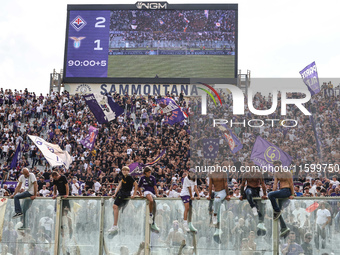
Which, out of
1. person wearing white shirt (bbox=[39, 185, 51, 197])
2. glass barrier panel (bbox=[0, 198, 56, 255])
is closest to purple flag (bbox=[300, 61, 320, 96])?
person wearing white shirt (bbox=[39, 185, 51, 197])

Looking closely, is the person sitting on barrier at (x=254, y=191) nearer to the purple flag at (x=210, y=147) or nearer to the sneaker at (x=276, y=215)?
the sneaker at (x=276, y=215)

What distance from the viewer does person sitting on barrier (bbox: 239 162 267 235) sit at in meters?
16.5

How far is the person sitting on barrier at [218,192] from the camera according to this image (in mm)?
16734

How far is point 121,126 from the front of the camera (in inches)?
1527

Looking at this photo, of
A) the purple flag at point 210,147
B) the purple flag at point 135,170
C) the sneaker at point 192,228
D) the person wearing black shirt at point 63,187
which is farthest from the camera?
the purple flag at point 210,147

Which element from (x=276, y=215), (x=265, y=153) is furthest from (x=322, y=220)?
(x=265, y=153)

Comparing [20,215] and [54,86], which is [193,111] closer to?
[54,86]

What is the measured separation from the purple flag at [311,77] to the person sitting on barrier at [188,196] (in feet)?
57.6

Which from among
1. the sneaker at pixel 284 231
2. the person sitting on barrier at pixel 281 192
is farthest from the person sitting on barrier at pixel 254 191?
the sneaker at pixel 284 231

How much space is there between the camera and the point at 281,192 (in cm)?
1633

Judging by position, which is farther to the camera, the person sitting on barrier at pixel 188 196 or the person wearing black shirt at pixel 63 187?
the person wearing black shirt at pixel 63 187

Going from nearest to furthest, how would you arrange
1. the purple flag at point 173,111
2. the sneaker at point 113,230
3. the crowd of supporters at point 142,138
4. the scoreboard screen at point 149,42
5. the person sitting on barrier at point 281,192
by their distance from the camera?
the person sitting on barrier at point 281,192
the sneaker at point 113,230
the crowd of supporters at point 142,138
the purple flag at point 173,111
the scoreboard screen at point 149,42

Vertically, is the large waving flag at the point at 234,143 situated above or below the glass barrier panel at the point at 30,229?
above

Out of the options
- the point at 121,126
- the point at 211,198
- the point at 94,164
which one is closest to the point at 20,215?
the point at 211,198
